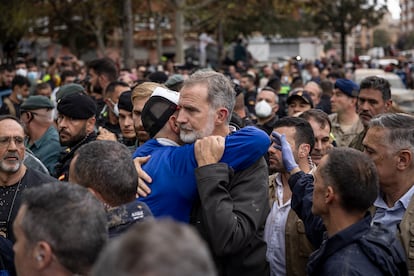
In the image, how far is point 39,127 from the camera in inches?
288

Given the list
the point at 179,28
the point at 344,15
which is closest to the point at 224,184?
the point at 179,28

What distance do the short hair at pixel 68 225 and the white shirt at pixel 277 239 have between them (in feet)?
6.54

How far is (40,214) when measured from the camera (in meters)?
2.63

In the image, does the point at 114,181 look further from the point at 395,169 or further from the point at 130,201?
the point at 395,169

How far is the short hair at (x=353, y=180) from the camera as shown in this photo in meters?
3.38

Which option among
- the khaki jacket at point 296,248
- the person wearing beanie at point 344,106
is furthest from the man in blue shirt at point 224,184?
the person wearing beanie at point 344,106

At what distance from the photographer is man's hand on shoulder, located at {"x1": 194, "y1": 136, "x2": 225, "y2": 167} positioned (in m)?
3.53

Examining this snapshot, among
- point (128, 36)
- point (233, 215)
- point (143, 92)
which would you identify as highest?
point (128, 36)

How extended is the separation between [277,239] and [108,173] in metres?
1.62

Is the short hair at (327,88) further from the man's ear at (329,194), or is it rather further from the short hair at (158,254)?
the short hair at (158,254)

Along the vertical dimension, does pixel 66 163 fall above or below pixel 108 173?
below

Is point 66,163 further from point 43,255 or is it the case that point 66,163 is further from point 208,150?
point 43,255

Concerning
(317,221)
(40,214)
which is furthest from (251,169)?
(40,214)

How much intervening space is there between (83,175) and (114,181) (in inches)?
6.1
